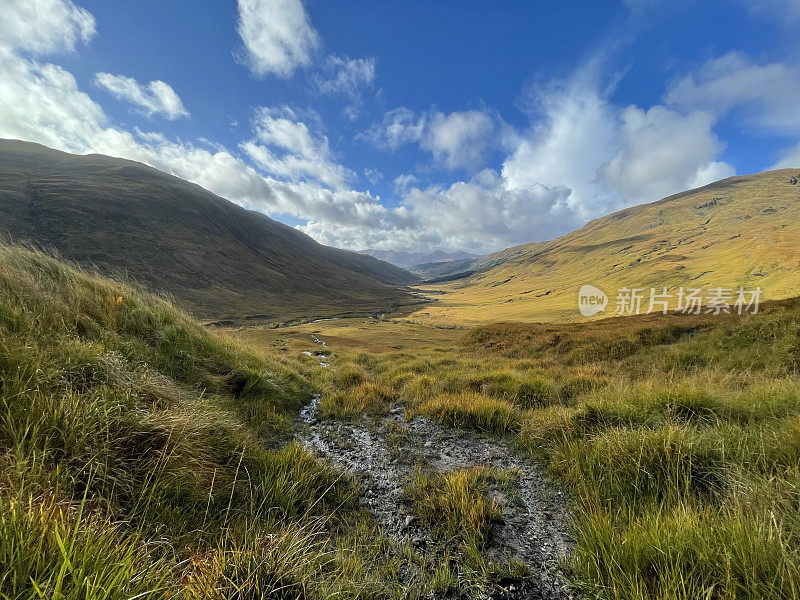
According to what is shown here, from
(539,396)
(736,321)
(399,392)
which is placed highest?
(736,321)

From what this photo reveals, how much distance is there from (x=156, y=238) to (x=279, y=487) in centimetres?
17440

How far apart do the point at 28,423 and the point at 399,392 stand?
7.10m

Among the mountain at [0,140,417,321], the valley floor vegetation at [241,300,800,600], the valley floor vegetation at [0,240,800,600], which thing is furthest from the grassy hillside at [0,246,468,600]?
the mountain at [0,140,417,321]

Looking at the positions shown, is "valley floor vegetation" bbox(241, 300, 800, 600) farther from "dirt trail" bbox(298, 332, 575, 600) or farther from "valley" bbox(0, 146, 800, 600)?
"dirt trail" bbox(298, 332, 575, 600)

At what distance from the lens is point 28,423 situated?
7.72 ft

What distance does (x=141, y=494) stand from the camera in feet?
8.07

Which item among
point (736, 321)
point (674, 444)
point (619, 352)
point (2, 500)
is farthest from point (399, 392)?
point (736, 321)

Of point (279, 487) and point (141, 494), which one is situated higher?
point (141, 494)

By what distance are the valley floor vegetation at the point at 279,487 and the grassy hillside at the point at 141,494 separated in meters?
0.02

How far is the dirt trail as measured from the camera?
2797 millimetres

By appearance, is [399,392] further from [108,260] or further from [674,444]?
[108,260]

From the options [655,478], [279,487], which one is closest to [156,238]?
[279,487]

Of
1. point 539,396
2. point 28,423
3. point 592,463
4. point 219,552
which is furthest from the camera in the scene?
point 539,396

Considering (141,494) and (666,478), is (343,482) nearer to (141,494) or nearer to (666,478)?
(141,494)
